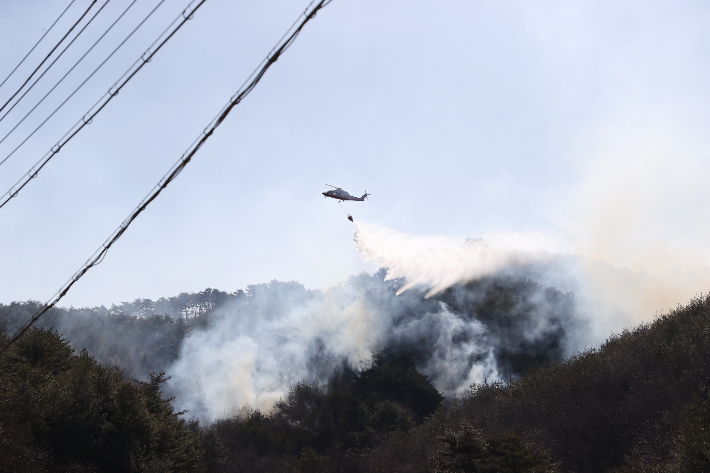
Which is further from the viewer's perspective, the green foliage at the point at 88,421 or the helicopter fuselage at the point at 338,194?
the helicopter fuselage at the point at 338,194

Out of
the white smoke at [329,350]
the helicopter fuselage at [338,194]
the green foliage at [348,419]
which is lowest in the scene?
the green foliage at [348,419]

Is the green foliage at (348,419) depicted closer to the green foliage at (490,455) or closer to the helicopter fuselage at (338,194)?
the helicopter fuselage at (338,194)

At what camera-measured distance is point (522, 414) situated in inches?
1647

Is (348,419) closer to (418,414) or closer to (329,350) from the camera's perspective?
(418,414)

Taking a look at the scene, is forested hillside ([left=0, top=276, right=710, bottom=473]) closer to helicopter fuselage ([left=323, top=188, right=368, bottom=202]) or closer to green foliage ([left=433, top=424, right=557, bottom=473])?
green foliage ([left=433, top=424, right=557, bottom=473])

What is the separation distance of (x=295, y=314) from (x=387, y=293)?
23.1 m

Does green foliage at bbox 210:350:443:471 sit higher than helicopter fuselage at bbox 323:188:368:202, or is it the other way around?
helicopter fuselage at bbox 323:188:368:202

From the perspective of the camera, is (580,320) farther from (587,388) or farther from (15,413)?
(15,413)

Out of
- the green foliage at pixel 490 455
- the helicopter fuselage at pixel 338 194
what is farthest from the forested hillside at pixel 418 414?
the helicopter fuselage at pixel 338 194

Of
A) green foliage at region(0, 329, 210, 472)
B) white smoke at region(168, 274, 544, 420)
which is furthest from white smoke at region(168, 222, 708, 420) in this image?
green foliage at region(0, 329, 210, 472)

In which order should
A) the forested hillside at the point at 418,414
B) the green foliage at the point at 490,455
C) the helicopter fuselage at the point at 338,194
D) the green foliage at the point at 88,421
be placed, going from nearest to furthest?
the green foliage at the point at 490,455, the forested hillside at the point at 418,414, the green foliage at the point at 88,421, the helicopter fuselage at the point at 338,194

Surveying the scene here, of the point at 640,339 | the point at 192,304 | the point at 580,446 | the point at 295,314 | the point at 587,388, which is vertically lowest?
the point at 580,446

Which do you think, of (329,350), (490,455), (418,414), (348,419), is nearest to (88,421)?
(490,455)

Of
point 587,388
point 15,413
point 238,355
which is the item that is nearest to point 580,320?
point 587,388
